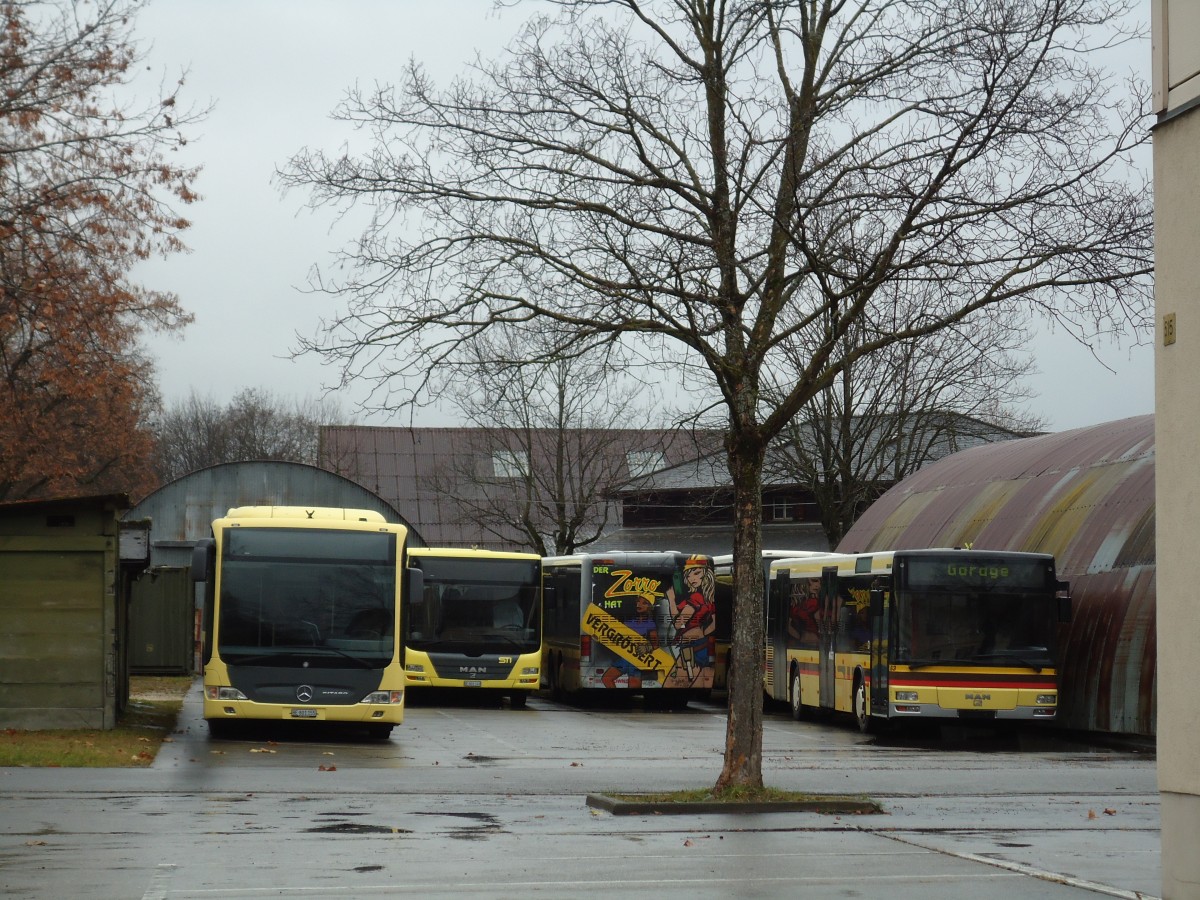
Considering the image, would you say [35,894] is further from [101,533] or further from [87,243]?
[87,243]

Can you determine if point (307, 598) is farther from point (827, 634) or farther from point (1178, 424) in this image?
point (1178, 424)

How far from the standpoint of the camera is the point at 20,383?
113 feet

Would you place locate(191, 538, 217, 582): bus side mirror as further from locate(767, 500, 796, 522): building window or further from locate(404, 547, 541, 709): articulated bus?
locate(767, 500, 796, 522): building window

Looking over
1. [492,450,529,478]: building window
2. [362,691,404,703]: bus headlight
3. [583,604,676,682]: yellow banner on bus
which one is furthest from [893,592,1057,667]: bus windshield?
[492,450,529,478]: building window

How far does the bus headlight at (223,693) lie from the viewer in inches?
881

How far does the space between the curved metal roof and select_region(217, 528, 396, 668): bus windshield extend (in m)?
11.3

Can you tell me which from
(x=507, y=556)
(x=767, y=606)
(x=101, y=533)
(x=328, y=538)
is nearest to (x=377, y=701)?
(x=328, y=538)

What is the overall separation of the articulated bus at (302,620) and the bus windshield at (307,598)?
0.05 ft

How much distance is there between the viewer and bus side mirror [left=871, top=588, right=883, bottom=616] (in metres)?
26.2

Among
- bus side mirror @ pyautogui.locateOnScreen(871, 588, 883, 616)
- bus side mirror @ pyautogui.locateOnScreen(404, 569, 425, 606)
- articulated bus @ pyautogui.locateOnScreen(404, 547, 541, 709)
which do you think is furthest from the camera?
articulated bus @ pyautogui.locateOnScreen(404, 547, 541, 709)

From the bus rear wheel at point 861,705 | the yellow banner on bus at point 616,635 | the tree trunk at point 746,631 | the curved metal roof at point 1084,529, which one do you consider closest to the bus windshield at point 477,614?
the yellow banner on bus at point 616,635

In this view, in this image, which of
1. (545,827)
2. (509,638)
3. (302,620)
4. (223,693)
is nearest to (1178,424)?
(545,827)

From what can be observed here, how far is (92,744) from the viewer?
Answer: 20422mm

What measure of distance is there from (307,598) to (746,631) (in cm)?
899
